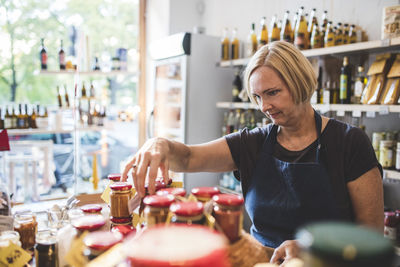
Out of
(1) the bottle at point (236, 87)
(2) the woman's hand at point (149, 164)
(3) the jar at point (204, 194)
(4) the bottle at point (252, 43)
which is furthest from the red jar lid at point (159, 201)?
(1) the bottle at point (236, 87)

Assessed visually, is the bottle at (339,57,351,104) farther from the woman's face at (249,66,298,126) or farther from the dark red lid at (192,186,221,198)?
the dark red lid at (192,186,221,198)

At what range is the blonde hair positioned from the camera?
1338 millimetres

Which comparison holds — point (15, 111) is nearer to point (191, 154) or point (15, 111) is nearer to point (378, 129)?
point (191, 154)

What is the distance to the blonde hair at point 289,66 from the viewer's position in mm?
1338

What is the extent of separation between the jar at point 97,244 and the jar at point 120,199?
0.24 metres

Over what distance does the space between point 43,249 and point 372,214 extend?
3.73 ft

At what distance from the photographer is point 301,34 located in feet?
9.71

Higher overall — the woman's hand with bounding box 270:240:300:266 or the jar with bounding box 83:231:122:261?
the jar with bounding box 83:231:122:261

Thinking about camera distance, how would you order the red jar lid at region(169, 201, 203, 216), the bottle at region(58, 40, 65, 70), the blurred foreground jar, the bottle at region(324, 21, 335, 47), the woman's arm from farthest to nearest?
the bottle at region(58, 40, 65, 70) → the bottle at region(324, 21, 335, 47) → the woman's arm → the red jar lid at region(169, 201, 203, 216) → the blurred foreground jar

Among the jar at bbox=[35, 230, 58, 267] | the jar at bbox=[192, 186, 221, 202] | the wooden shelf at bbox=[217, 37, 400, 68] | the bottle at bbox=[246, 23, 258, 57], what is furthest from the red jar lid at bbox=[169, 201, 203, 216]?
the bottle at bbox=[246, 23, 258, 57]

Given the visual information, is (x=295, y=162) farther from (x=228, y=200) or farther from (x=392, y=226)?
(x=392, y=226)

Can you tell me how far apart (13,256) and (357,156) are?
3.96ft

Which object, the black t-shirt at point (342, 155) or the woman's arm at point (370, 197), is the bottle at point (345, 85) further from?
the woman's arm at point (370, 197)

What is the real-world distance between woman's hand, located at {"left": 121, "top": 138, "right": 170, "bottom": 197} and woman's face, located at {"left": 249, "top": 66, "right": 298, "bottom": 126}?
1.56 feet
